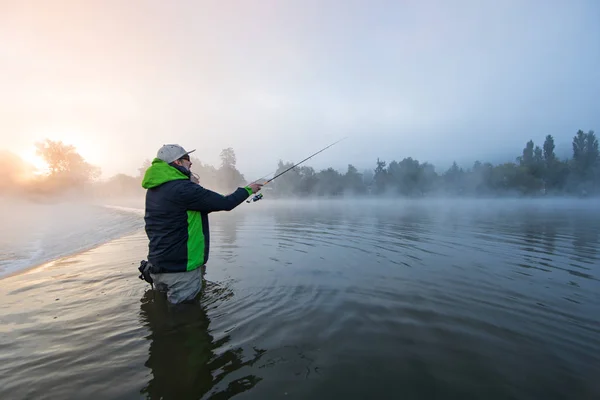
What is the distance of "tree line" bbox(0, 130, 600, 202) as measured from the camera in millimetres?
85400

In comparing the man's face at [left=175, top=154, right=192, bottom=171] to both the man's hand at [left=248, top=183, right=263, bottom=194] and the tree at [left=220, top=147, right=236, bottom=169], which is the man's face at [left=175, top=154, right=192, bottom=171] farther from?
the tree at [left=220, top=147, right=236, bottom=169]

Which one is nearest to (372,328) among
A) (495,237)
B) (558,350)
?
(558,350)

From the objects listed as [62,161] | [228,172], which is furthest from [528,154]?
[62,161]

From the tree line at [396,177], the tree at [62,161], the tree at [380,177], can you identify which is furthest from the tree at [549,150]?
the tree at [62,161]

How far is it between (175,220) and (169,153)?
126cm

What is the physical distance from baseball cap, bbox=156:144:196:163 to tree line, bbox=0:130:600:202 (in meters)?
92.1

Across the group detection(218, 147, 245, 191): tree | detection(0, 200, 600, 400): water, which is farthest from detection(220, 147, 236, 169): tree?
detection(0, 200, 600, 400): water

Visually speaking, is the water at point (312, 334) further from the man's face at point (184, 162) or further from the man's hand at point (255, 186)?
the man's face at point (184, 162)

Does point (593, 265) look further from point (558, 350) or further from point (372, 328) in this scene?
point (372, 328)

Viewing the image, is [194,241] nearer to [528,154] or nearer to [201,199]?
[201,199]

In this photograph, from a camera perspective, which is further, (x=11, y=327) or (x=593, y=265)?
(x=593, y=265)

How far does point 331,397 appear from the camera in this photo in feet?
11.1

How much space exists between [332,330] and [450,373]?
191cm

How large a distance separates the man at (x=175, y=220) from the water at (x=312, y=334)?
2.63 ft
